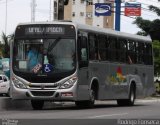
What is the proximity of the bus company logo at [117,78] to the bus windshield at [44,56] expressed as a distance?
416 centimetres

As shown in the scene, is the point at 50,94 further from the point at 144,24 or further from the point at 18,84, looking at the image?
the point at 144,24

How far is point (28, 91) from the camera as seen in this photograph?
26.0 meters

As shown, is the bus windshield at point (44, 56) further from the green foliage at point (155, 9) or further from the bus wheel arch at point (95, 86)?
the green foliage at point (155, 9)

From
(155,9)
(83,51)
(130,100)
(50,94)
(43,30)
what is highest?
(43,30)

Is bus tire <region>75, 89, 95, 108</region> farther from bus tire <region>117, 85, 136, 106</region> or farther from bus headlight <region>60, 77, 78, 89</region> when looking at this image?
bus tire <region>117, 85, 136, 106</region>

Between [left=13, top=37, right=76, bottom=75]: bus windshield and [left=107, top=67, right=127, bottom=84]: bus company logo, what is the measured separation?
4.16 m

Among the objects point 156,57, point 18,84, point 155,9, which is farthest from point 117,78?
point 155,9

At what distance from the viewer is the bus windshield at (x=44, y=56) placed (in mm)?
25969

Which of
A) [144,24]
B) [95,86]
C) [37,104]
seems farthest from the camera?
[144,24]

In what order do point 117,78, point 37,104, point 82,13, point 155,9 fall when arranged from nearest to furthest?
point 37,104
point 117,78
point 155,9
point 82,13

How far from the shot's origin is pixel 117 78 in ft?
101

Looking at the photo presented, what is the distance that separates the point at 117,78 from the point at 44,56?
18.7ft

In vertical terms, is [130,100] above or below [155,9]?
above

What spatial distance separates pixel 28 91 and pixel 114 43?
19.3 ft
